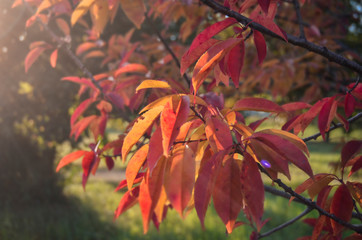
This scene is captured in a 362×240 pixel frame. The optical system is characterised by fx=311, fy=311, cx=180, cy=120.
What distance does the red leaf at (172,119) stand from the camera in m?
0.47

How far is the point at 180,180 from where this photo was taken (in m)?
0.45

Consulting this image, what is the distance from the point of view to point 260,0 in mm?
640

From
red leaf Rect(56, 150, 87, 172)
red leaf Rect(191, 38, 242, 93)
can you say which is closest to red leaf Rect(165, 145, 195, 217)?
red leaf Rect(191, 38, 242, 93)

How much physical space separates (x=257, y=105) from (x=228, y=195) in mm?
246

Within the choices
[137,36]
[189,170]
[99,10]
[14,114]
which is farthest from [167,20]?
[14,114]

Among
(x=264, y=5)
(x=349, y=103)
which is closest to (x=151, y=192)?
(x=264, y=5)

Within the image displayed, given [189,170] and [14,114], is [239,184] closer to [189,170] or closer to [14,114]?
[189,170]

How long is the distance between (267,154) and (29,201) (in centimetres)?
544

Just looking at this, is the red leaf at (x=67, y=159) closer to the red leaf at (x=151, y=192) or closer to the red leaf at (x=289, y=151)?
the red leaf at (x=151, y=192)

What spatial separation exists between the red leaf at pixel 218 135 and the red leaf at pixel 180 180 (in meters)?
0.04

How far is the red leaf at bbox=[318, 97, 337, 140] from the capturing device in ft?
2.46

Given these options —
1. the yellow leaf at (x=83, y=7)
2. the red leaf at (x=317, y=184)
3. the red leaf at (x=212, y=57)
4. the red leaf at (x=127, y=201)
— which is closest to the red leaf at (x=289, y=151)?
the red leaf at (x=212, y=57)

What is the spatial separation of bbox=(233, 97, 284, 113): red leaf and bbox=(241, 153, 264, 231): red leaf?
16 centimetres

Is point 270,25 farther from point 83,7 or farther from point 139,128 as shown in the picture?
point 83,7
